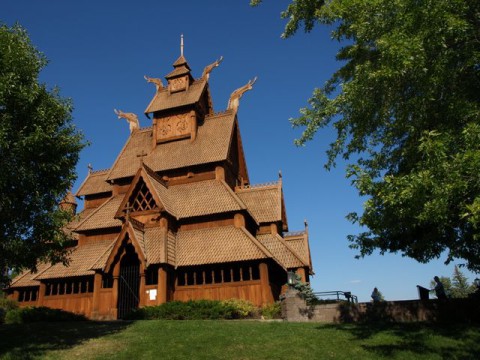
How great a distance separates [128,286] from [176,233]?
4.79m

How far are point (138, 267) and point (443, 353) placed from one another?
18533 mm

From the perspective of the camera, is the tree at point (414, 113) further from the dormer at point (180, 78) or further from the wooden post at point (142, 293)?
the dormer at point (180, 78)

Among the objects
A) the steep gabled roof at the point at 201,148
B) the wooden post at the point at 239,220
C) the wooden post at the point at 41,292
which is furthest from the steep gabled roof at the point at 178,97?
the wooden post at the point at 41,292

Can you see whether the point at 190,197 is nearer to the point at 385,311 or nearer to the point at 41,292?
the point at 41,292

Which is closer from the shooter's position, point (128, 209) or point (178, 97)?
point (128, 209)

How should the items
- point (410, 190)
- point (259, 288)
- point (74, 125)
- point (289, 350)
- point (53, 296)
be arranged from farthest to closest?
point (53, 296) → point (259, 288) → point (74, 125) → point (289, 350) → point (410, 190)

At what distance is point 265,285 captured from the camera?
2333 cm

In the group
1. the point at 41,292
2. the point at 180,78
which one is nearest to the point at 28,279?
the point at 41,292

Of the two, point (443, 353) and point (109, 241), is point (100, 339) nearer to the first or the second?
point (443, 353)

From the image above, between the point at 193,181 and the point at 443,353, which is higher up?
the point at 193,181

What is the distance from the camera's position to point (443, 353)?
12.0 meters

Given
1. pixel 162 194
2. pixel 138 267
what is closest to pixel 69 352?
pixel 138 267

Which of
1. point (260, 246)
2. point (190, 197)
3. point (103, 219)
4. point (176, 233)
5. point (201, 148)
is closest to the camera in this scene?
point (260, 246)

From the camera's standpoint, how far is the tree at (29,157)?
1448 cm
